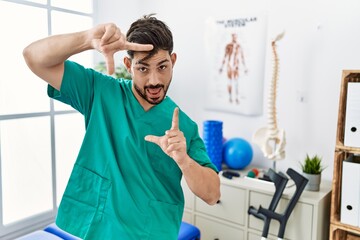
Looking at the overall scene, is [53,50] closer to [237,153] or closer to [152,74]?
[152,74]

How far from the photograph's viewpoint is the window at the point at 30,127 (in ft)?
6.56

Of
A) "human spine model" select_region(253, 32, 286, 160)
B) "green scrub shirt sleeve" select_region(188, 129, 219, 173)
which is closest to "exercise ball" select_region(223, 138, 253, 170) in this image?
"human spine model" select_region(253, 32, 286, 160)

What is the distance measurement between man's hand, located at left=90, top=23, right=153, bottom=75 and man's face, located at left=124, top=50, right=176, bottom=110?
0.39ft

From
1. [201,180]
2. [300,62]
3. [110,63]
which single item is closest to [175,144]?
[201,180]

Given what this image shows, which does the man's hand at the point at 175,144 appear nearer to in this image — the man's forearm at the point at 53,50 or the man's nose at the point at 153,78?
the man's nose at the point at 153,78

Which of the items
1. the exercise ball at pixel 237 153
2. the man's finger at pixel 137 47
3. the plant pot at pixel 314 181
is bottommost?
the plant pot at pixel 314 181

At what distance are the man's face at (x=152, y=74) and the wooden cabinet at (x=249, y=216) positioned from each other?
3.41ft

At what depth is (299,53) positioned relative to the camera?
2.07 metres

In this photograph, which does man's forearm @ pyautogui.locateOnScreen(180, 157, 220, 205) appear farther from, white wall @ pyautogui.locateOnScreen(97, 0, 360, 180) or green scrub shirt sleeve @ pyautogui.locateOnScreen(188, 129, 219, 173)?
white wall @ pyautogui.locateOnScreen(97, 0, 360, 180)

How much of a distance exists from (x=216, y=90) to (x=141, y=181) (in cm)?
145

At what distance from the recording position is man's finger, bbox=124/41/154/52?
0.96 m

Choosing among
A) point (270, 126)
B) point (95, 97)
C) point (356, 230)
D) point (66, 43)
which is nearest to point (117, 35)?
point (66, 43)

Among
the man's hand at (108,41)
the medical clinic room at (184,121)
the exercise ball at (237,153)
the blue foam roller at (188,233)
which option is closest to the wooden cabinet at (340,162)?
the medical clinic room at (184,121)

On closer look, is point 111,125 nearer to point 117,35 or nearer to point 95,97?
point 95,97
